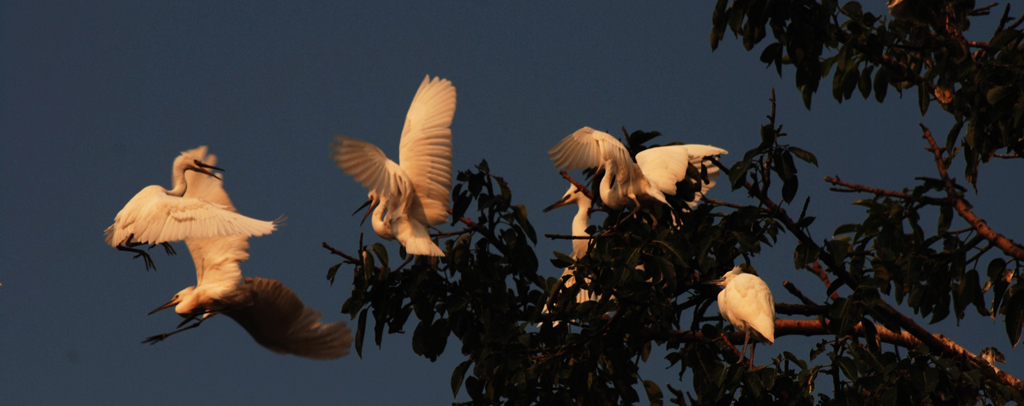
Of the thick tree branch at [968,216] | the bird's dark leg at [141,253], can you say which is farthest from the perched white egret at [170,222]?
the thick tree branch at [968,216]

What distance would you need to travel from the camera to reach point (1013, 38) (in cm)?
475

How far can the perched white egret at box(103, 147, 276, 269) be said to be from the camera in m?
6.62

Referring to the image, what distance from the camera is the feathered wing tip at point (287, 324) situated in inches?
280

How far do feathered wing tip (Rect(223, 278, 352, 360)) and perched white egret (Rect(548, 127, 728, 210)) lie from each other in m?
2.35

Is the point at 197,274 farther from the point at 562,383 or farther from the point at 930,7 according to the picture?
the point at 930,7

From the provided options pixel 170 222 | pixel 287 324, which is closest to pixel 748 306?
pixel 287 324

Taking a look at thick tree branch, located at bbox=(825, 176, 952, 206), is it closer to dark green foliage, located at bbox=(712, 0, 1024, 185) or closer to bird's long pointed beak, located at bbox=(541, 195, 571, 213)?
dark green foliage, located at bbox=(712, 0, 1024, 185)

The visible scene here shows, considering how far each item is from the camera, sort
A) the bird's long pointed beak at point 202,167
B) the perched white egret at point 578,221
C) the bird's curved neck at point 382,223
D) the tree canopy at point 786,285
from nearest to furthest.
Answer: the tree canopy at point 786,285 → the bird's curved neck at point 382,223 → the perched white egret at point 578,221 → the bird's long pointed beak at point 202,167

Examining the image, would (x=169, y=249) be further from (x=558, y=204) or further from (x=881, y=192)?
(x=881, y=192)

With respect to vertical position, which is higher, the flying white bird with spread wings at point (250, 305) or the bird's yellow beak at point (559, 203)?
the bird's yellow beak at point (559, 203)

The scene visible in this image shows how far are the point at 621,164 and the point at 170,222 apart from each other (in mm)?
3306

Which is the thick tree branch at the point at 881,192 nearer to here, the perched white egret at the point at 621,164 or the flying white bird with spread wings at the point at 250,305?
the perched white egret at the point at 621,164

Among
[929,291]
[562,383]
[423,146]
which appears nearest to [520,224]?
[562,383]

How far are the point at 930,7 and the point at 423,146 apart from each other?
317cm
